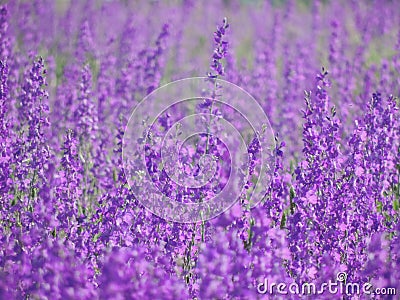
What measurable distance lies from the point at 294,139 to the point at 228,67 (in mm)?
1019

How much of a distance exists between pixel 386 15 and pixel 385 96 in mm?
3645

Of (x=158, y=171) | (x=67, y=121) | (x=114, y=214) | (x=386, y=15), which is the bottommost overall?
(x=114, y=214)

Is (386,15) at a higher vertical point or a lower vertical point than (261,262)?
higher

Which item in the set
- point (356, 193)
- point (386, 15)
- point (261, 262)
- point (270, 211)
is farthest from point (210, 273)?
point (386, 15)

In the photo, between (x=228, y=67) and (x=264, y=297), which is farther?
(x=228, y=67)

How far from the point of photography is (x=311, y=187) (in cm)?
294

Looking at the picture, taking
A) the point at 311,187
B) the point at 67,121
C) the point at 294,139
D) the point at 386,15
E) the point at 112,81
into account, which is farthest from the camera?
the point at 386,15

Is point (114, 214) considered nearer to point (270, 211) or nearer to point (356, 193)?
point (270, 211)

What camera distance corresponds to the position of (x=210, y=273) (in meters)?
2.16

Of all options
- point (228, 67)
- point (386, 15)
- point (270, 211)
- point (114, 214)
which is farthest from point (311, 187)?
point (386, 15)

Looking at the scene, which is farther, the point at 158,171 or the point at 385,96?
the point at 385,96

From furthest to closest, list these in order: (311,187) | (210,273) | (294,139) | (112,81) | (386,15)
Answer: (386,15)
(112,81)
(294,139)
(311,187)
(210,273)

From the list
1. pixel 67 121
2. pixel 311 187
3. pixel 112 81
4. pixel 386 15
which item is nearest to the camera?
pixel 311 187

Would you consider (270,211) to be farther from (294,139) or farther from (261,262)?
(294,139)
